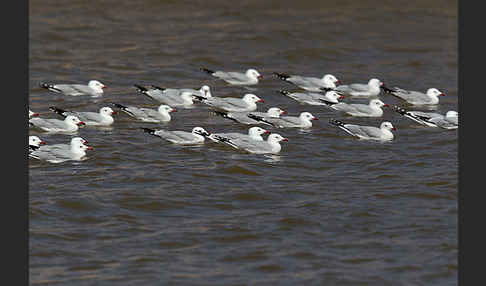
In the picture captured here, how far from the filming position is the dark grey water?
1349cm

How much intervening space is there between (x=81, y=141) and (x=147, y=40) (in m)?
10.1

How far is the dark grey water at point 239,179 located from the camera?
44.3ft

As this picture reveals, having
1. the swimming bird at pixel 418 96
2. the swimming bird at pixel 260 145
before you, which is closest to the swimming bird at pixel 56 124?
the swimming bird at pixel 260 145

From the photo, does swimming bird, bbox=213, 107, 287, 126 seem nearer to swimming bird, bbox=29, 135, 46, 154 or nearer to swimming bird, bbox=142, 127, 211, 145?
swimming bird, bbox=142, 127, 211, 145

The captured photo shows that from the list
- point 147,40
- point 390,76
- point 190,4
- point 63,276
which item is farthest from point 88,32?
point 63,276

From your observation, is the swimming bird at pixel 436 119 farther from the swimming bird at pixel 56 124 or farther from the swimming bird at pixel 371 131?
the swimming bird at pixel 56 124

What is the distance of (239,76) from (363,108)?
359cm

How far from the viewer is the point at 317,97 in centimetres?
2284

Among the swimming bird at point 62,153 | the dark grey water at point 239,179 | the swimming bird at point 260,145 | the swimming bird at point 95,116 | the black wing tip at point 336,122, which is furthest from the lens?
the swimming bird at point 95,116

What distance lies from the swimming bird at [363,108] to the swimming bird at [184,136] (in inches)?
153

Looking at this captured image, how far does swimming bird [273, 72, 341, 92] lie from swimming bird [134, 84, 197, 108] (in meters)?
2.65

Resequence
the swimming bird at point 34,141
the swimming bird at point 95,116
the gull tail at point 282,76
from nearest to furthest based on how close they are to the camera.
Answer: the swimming bird at point 34,141, the swimming bird at point 95,116, the gull tail at point 282,76

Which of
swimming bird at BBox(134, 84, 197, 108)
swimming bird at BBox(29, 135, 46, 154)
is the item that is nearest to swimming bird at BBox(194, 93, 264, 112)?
swimming bird at BBox(134, 84, 197, 108)

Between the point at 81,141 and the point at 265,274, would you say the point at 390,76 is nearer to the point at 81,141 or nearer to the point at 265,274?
the point at 81,141
